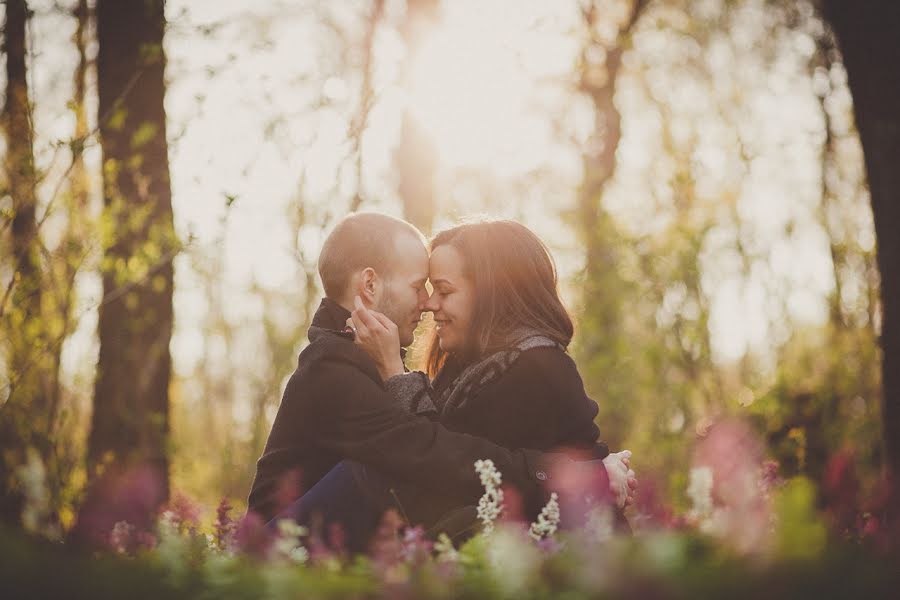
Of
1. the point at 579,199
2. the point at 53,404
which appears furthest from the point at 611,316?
the point at 53,404

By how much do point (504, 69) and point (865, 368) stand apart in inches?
259

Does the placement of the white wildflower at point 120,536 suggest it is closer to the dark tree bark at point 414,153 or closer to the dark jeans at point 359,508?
the dark jeans at point 359,508

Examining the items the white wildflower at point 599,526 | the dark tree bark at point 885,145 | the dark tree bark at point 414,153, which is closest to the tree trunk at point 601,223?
the dark tree bark at point 414,153

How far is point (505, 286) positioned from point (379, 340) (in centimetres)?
70

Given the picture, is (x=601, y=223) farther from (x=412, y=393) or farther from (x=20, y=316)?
(x=412, y=393)

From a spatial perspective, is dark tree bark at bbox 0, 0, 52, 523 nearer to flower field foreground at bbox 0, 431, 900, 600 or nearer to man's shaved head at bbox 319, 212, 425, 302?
man's shaved head at bbox 319, 212, 425, 302

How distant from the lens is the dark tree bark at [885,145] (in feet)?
16.3

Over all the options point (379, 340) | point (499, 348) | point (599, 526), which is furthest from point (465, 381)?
point (599, 526)

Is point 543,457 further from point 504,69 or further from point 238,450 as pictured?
point 238,450

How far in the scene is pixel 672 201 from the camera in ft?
43.8

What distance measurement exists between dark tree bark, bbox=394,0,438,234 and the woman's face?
5682mm

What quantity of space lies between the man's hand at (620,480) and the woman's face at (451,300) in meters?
0.89

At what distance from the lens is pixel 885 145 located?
499 cm

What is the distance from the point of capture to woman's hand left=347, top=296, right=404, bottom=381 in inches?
156
